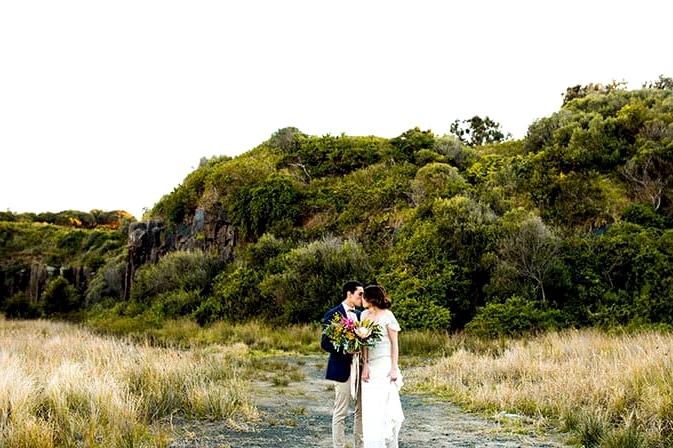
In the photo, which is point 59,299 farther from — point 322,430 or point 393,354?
point 393,354

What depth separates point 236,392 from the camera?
35.6 feet

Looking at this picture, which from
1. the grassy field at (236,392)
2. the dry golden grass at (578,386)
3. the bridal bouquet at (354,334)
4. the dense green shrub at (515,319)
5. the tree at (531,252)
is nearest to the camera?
the bridal bouquet at (354,334)

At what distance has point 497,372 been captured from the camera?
1346 centimetres

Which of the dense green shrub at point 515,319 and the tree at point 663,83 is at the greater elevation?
the tree at point 663,83

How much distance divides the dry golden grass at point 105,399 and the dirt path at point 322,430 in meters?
0.49

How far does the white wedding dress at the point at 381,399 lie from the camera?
718 centimetres

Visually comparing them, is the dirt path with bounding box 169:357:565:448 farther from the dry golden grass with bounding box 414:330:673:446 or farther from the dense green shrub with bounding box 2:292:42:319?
the dense green shrub with bounding box 2:292:42:319

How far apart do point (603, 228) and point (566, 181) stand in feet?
9.48

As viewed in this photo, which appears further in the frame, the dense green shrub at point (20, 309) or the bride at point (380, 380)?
the dense green shrub at point (20, 309)

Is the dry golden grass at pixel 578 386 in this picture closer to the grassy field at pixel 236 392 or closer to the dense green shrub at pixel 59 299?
the grassy field at pixel 236 392

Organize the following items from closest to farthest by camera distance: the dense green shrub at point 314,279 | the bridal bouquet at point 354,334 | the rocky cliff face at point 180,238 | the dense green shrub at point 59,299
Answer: the bridal bouquet at point 354,334, the dense green shrub at point 314,279, the rocky cliff face at point 180,238, the dense green shrub at point 59,299

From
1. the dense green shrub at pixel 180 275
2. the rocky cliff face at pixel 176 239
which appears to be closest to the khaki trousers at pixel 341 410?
the dense green shrub at pixel 180 275

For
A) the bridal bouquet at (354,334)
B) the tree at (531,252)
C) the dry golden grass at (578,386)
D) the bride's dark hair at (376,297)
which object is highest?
the tree at (531,252)

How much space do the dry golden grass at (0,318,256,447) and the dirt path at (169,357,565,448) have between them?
0.49 metres
